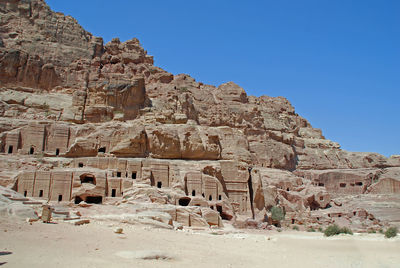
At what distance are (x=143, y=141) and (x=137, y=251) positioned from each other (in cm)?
3429

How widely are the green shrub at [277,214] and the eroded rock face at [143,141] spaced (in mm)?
1047

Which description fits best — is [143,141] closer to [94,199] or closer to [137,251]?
[94,199]

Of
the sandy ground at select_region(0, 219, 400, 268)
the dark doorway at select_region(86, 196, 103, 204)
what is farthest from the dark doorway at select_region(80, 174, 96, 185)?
the sandy ground at select_region(0, 219, 400, 268)

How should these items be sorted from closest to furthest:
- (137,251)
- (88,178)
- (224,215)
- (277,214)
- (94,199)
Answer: (137,251) < (94,199) < (88,178) < (224,215) < (277,214)

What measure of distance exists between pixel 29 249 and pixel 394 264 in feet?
65.8

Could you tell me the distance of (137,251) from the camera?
Answer: 19281 millimetres

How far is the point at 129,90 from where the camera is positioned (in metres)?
60.7

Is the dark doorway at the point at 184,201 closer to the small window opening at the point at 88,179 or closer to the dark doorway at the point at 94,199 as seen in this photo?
the dark doorway at the point at 94,199

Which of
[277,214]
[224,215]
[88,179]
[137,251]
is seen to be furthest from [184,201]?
[137,251]

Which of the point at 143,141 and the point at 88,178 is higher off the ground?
the point at 143,141

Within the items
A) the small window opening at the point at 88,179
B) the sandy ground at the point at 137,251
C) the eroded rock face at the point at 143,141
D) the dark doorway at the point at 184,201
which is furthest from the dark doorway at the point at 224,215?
the sandy ground at the point at 137,251

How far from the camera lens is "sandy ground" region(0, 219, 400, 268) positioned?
16.7 m

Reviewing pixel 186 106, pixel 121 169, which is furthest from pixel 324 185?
pixel 121 169

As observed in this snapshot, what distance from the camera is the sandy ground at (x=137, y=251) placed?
16.7m
